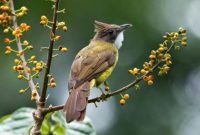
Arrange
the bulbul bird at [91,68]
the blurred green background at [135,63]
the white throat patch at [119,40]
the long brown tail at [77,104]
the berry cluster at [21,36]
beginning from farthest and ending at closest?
the blurred green background at [135,63] < the white throat patch at [119,40] < the bulbul bird at [91,68] < the long brown tail at [77,104] < the berry cluster at [21,36]

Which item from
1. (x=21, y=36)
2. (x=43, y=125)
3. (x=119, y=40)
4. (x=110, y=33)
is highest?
(x=110, y=33)

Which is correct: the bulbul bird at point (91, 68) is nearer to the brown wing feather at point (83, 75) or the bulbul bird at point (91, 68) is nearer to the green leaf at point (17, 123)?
the brown wing feather at point (83, 75)

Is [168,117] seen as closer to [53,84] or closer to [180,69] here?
[180,69]

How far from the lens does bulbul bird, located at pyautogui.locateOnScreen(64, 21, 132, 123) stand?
12.5ft

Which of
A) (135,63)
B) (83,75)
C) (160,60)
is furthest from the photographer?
(135,63)

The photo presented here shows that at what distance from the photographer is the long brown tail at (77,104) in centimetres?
363

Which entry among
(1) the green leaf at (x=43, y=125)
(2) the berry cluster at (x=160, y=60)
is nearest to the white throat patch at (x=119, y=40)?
(1) the green leaf at (x=43, y=125)

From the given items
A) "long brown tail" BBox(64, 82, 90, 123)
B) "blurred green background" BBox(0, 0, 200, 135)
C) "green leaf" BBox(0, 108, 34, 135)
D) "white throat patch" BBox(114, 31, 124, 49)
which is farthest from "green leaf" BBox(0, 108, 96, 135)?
"blurred green background" BBox(0, 0, 200, 135)

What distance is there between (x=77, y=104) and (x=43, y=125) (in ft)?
0.97

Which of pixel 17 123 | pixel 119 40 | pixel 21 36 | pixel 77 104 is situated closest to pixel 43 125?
pixel 17 123

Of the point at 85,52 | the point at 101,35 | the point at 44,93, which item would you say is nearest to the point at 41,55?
the point at 101,35

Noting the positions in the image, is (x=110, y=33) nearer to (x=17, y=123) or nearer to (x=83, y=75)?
(x=83, y=75)

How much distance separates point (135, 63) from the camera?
10.2 metres

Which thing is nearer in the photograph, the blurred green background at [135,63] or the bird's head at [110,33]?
the bird's head at [110,33]
